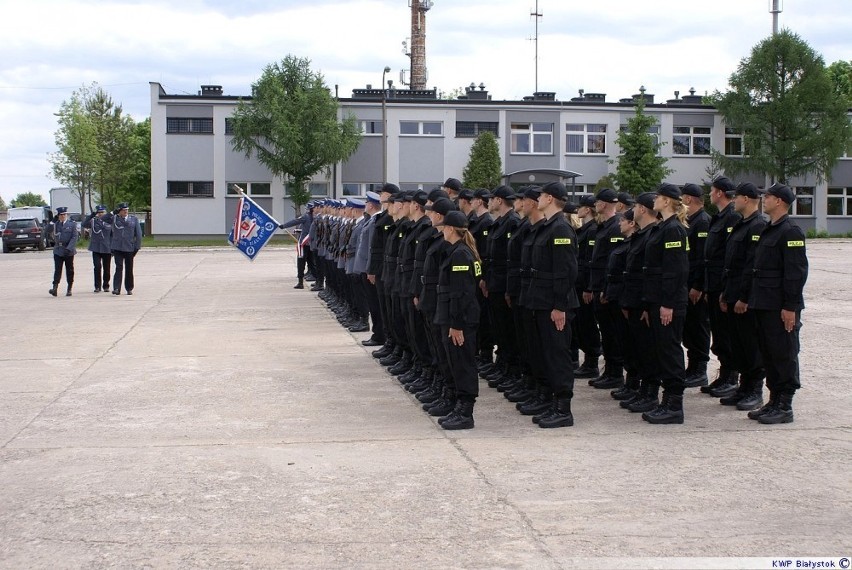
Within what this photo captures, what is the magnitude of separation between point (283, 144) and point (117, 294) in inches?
1139

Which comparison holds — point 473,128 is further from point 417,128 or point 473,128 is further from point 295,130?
Answer: point 295,130

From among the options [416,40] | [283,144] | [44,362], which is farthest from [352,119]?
[44,362]

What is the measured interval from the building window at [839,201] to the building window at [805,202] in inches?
42.5

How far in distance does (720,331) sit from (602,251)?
1.44 meters

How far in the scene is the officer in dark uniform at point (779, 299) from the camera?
8.16 metres

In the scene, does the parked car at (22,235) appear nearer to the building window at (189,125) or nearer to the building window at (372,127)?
the building window at (189,125)

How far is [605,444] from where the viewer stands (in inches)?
300

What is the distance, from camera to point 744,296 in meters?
8.71

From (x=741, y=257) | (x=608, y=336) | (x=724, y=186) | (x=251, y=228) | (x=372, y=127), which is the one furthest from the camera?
(x=372, y=127)

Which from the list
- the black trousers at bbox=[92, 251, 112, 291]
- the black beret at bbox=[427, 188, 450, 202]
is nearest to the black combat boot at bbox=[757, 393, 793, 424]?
the black beret at bbox=[427, 188, 450, 202]

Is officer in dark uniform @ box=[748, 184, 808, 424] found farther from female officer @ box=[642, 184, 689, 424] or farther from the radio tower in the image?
the radio tower

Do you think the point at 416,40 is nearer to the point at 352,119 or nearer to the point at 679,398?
the point at 352,119

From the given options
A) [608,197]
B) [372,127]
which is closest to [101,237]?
[608,197]

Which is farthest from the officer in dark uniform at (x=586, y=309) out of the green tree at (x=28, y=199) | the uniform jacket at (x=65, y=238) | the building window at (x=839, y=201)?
the green tree at (x=28, y=199)
